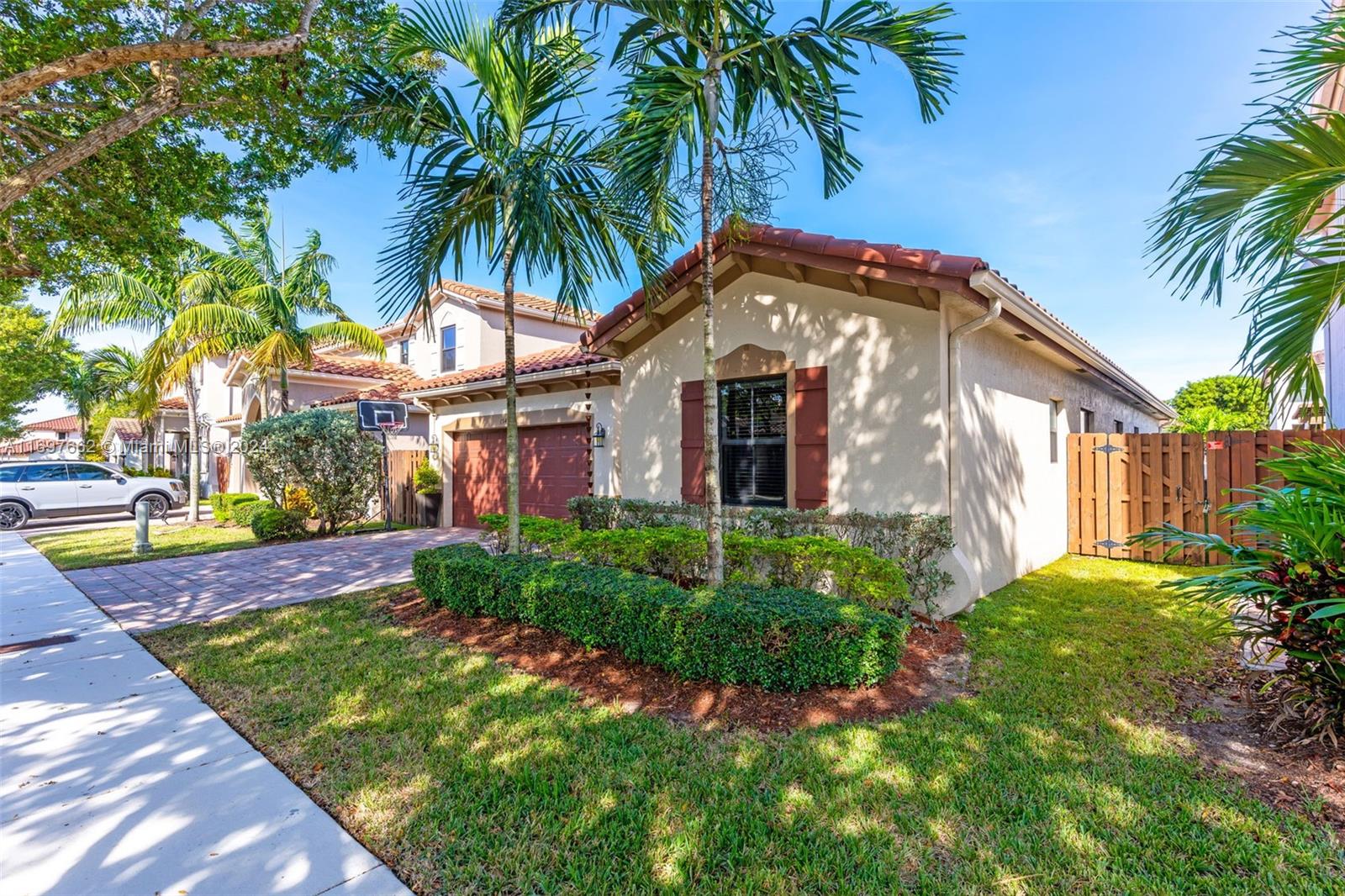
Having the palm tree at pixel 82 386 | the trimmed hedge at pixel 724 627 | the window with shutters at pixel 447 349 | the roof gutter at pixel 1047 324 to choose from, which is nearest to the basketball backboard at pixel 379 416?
the window with shutters at pixel 447 349

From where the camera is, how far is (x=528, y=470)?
12.4 metres

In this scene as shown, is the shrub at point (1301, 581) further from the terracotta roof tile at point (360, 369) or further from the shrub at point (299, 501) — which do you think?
the terracotta roof tile at point (360, 369)

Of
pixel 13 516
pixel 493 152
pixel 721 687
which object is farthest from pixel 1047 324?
pixel 13 516

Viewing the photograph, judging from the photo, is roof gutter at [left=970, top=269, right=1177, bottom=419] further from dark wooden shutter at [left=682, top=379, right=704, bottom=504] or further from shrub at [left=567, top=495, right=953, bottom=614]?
dark wooden shutter at [left=682, top=379, right=704, bottom=504]

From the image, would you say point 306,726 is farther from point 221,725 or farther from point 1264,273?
point 1264,273

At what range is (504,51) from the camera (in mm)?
5426

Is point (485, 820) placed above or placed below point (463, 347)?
below

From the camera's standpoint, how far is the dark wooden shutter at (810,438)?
6.71m

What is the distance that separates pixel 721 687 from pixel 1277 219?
17.2 feet

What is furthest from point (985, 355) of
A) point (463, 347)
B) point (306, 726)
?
A: point (463, 347)

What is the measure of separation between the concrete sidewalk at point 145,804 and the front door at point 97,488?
51.0 feet

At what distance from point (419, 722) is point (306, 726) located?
2.42ft

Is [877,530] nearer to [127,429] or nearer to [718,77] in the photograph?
[718,77]

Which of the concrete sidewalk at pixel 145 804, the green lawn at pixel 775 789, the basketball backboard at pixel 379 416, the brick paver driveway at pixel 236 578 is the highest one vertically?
the basketball backboard at pixel 379 416
